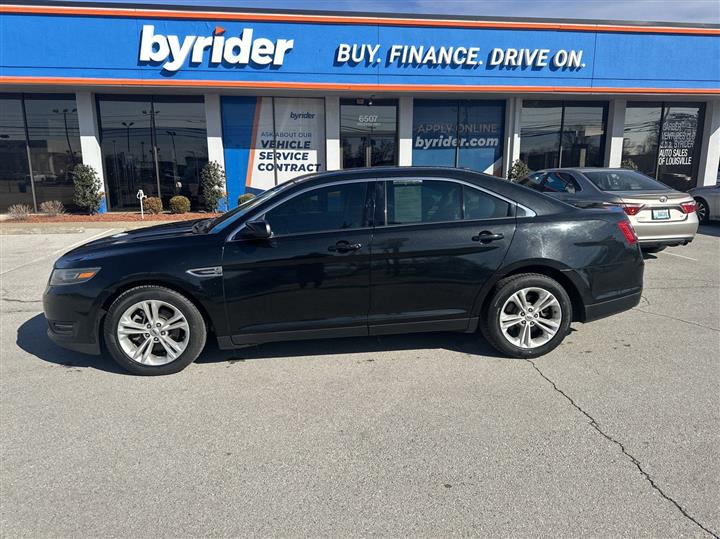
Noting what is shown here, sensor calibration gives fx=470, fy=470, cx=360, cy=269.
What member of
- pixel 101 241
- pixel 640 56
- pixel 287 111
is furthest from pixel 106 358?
pixel 640 56

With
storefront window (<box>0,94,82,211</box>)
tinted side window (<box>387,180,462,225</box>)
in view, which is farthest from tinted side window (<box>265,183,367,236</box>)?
storefront window (<box>0,94,82,211</box>)

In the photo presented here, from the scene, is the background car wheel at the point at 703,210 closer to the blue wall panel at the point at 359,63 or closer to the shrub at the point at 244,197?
the blue wall panel at the point at 359,63

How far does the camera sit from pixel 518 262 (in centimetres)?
404

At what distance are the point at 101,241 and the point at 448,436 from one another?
3518 mm

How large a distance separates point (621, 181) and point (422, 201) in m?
5.43

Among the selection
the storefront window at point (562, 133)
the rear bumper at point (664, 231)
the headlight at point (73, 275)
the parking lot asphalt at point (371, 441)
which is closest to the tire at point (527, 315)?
the parking lot asphalt at point (371, 441)

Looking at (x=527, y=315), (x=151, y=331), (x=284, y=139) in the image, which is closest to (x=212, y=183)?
(x=284, y=139)

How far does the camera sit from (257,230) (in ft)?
12.3

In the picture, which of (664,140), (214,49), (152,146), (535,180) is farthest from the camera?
(664,140)

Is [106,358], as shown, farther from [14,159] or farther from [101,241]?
[14,159]

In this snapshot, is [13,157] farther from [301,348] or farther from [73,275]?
[301,348]

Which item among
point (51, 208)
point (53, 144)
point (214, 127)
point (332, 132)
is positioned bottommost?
point (51, 208)

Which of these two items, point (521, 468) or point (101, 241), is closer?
point (521, 468)

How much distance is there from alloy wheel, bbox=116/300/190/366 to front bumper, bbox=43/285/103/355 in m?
0.22
